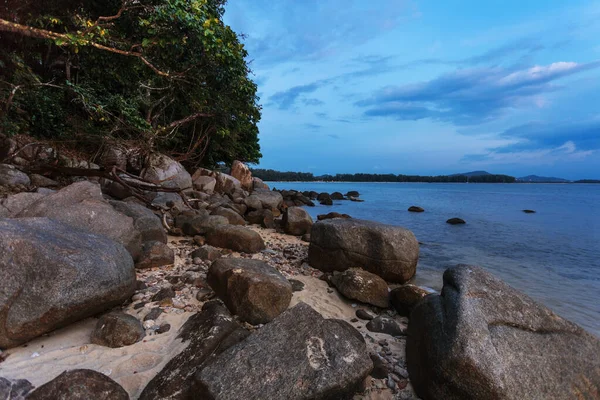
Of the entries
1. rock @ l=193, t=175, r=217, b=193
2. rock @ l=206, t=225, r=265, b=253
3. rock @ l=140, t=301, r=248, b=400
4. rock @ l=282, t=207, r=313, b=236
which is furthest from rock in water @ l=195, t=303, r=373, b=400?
rock @ l=193, t=175, r=217, b=193

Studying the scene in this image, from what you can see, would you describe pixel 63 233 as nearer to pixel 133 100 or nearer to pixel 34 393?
pixel 34 393

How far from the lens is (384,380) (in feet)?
10.5

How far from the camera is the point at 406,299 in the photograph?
15.5 ft

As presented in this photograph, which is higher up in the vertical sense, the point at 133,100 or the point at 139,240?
the point at 133,100

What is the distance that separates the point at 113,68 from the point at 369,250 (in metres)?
11.6

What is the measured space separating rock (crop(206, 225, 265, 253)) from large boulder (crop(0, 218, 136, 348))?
3171mm

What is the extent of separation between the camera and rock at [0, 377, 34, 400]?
2.43m

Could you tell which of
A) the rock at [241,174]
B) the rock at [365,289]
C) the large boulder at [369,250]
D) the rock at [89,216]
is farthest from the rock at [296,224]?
the rock at [241,174]

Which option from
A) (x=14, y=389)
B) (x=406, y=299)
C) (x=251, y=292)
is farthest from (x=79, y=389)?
(x=406, y=299)

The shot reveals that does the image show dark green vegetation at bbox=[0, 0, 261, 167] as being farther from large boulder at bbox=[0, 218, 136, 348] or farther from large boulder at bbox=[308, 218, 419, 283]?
large boulder at bbox=[308, 218, 419, 283]

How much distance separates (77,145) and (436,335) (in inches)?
567

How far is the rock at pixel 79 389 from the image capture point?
2344 mm

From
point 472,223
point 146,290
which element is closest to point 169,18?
point 146,290

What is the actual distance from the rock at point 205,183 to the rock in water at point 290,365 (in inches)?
564
